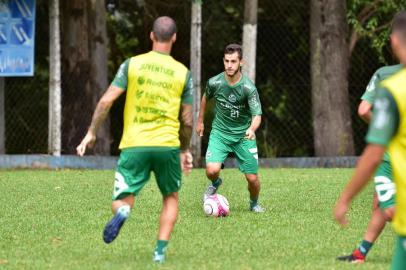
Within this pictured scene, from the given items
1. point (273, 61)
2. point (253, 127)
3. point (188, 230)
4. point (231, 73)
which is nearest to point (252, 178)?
point (253, 127)

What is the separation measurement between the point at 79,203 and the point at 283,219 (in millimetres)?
2741

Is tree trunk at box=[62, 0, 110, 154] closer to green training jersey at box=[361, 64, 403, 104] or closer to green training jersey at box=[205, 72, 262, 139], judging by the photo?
green training jersey at box=[205, 72, 262, 139]

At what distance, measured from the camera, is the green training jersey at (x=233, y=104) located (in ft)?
39.8

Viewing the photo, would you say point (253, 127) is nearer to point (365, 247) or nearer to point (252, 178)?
point (252, 178)

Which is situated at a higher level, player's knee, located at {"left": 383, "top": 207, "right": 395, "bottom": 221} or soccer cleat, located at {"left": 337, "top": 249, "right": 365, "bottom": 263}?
player's knee, located at {"left": 383, "top": 207, "right": 395, "bottom": 221}

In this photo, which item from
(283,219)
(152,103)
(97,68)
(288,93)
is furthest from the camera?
(288,93)

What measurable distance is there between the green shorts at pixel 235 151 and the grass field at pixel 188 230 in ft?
1.68

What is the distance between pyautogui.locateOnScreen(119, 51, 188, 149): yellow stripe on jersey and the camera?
8211 mm

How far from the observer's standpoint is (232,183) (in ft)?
52.1

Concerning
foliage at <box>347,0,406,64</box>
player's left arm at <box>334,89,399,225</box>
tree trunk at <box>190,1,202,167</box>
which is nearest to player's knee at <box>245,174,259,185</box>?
player's left arm at <box>334,89,399,225</box>

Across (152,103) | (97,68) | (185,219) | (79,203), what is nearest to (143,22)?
(97,68)

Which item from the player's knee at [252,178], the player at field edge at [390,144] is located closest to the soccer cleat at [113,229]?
the player at field edge at [390,144]

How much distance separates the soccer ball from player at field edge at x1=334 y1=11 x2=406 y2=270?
6.27 meters

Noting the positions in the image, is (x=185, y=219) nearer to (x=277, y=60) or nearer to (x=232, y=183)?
(x=232, y=183)
